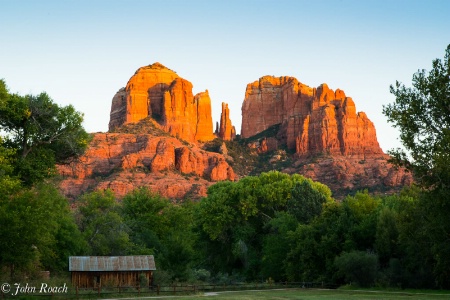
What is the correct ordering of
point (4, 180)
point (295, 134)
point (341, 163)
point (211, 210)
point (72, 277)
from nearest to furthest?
point (4, 180) → point (72, 277) → point (211, 210) → point (341, 163) → point (295, 134)

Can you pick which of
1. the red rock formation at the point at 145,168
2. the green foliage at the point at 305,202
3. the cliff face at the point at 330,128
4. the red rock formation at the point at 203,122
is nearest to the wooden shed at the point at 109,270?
the green foliage at the point at 305,202

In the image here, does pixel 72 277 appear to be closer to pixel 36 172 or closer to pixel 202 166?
pixel 36 172

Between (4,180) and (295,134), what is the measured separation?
15482cm

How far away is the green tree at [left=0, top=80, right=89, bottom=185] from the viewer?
34969 millimetres

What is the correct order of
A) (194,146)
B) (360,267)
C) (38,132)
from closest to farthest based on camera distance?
(38,132)
(360,267)
(194,146)

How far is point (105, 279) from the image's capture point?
41875 millimetres

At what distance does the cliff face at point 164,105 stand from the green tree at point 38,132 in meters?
140

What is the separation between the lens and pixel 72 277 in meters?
41.0

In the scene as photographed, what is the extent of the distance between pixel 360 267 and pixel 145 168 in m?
106

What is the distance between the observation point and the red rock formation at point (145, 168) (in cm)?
13925

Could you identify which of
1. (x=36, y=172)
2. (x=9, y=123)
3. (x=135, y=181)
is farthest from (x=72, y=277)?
(x=135, y=181)

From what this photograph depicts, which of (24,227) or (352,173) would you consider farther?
(352,173)
